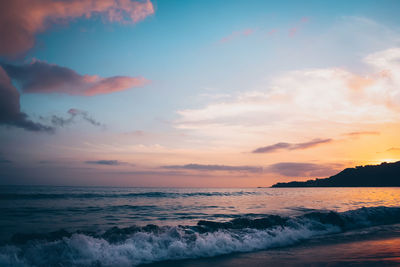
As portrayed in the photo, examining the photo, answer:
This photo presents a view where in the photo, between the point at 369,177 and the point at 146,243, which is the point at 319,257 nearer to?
the point at 146,243

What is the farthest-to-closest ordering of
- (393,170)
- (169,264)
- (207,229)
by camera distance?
(393,170), (207,229), (169,264)

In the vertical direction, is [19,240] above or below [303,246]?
above

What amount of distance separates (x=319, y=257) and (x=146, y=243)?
260 inches

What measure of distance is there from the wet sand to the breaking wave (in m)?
0.81

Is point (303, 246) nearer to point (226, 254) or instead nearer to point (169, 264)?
point (226, 254)

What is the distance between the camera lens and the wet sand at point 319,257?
7.95m

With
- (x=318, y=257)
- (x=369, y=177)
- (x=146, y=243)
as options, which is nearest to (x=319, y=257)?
(x=318, y=257)

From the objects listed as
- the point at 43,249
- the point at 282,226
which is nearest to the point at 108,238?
the point at 43,249

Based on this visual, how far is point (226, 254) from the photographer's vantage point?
992 centimetres

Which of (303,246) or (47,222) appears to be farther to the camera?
(47,222)

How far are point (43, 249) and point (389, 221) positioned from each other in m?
22.9

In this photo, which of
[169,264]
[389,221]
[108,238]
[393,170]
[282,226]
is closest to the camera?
[169,264]

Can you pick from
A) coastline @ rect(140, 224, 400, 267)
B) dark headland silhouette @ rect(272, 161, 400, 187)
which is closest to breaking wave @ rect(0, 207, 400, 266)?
coastline @ rect(140, 224, 400, 267)

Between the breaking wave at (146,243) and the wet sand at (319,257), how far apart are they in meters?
0.81
